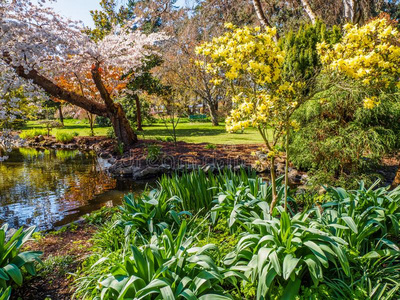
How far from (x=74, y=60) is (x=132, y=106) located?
1075cm

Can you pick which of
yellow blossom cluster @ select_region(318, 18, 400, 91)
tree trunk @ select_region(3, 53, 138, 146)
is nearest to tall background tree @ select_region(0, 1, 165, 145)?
tree trunk @ select_region(3, 53, 138, 146)

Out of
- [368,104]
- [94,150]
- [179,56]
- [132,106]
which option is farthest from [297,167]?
[132,106]

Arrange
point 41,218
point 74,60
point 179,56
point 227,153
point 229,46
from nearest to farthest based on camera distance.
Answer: point 229,46 → point 41,218 → point 74,60 → point 227,153 → point 179,56

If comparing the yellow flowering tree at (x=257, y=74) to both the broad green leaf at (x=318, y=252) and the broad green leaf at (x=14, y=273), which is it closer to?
the broad green leaf at (x=318, y=252)

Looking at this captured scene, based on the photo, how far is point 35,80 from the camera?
870 centimetres

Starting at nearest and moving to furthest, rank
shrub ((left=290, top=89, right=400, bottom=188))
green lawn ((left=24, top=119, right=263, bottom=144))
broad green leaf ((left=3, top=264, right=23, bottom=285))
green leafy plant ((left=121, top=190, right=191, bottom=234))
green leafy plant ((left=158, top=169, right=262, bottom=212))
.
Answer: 1. broad green leaf ((left=3, top=264, right=23, bottom=285))
2. green leafy plant ((left=121, top=190, right=191, bottom=234))
3. green leafy plant ((left=158, top=169, right=262, bottom=212))
4. shrub ((left=290, top=89, right=400, bottom=188))
5. green lawn ((left=24, top=119, right=263, bottom=144))

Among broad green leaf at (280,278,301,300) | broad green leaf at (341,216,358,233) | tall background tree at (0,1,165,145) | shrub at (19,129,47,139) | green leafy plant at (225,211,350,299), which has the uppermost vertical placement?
tall background tree at (0,1,165,145)

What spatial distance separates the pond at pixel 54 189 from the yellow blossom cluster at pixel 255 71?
3.98 metres

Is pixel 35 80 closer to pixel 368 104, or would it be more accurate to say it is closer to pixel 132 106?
pixel 368 104

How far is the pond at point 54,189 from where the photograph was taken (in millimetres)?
5418

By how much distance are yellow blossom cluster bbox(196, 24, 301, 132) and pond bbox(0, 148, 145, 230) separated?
3.98 meters

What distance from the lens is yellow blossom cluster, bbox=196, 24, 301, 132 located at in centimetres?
257

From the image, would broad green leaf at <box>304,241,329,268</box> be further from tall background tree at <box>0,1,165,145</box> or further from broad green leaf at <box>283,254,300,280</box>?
tall background tree at <box>0,1,165,145</box>

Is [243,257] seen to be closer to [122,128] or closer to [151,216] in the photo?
[151,216]
